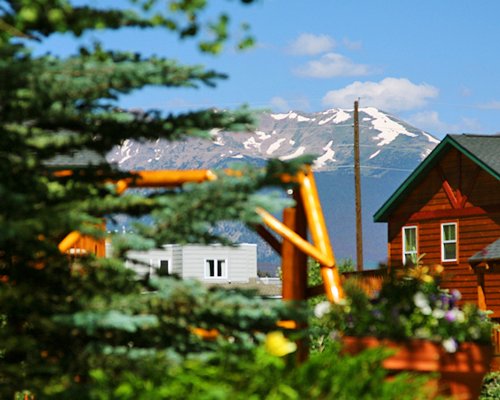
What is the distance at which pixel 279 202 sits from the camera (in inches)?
196

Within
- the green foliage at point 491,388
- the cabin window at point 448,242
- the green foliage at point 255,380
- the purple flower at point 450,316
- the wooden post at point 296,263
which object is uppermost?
the cabin window at point 448,242

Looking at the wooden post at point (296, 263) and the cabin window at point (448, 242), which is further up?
the cabin window at point (448, 242)

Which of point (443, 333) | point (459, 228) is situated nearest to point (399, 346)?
point (443, 333)

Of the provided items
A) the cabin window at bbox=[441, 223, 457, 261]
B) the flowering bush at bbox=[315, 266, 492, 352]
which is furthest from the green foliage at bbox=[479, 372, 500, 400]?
the cabin window at bbox=[441, 223, 457, 261]

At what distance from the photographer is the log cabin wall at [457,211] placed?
32969 mm

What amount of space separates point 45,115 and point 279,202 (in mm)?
1228

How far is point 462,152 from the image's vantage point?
33844mm

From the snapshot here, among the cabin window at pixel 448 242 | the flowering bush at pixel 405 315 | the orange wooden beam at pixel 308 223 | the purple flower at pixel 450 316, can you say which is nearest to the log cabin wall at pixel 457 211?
the cabin window at pixel 448 242

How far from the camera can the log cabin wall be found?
3297 cm

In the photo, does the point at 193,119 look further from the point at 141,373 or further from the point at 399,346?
the point at 399,346

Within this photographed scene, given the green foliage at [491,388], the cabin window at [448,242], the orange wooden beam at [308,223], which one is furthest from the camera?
the cabin window at [448,242]

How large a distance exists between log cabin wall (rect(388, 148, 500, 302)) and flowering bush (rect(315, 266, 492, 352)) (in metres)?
27.1

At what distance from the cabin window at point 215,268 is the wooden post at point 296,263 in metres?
68.1

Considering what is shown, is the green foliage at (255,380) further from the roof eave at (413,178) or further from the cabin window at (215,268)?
the cabin window at (215,268)
